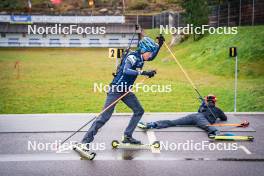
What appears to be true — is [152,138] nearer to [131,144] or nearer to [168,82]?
[131,144]

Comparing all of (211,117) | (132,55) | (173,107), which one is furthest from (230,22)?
(132,55)

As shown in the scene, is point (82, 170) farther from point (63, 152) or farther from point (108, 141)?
point (108, 141)

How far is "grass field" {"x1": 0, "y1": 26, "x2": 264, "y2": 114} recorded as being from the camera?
17.0m

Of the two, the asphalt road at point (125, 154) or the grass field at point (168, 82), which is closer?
the asphalt road at point (125, 154)

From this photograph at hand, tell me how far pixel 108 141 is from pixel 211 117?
311 centimetres

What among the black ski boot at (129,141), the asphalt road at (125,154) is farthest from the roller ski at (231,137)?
the black ski boot at (129,141)

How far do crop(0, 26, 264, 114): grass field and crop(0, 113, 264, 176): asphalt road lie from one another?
16.7 feet

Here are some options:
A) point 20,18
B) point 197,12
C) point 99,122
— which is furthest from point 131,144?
point 20,18

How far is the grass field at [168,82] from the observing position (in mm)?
17031

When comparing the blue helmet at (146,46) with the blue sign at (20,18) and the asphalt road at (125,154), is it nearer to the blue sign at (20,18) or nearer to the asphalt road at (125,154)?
the asphalt road at (125,154)

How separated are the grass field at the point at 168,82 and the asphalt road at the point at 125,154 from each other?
5.10 meters

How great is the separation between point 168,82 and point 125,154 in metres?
15.3

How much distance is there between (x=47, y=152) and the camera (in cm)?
912

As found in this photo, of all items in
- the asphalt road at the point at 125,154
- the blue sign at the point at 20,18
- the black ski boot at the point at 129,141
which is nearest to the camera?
the asphalt road at the point at 125,154
